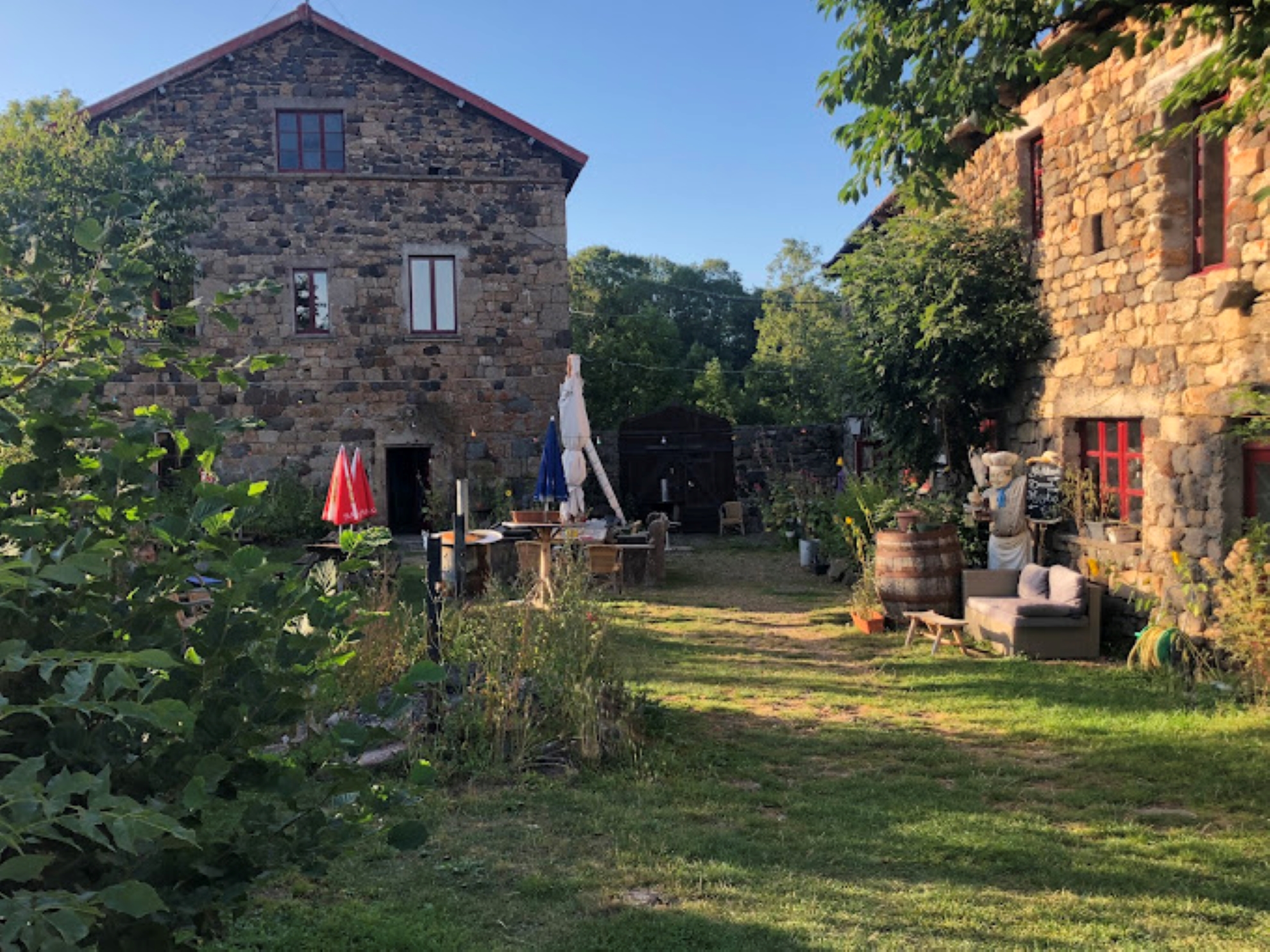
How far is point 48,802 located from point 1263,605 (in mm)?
6301

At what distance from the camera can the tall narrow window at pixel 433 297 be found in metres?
14.7

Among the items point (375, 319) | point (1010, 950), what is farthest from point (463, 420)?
point (1010, 950)

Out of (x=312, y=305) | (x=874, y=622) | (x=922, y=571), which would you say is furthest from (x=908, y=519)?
(x=312, y=305)

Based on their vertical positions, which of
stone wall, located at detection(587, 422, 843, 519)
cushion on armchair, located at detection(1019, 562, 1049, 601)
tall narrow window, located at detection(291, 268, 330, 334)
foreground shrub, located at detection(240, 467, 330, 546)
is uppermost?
tall narrow window, located at detection(291, 268, 330, 334)

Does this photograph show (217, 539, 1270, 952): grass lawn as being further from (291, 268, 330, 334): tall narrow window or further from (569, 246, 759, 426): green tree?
(569, 246, 759, 426): green tree

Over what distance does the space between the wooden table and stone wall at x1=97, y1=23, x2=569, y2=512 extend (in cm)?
811

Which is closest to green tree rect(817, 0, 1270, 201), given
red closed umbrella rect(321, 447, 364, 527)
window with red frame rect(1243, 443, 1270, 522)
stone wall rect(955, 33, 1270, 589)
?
stone wall rect(955, 33, 1270, 589)

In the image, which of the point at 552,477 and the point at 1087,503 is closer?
the point at 1087,503

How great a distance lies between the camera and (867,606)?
336 inches

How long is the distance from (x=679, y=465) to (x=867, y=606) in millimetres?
9114

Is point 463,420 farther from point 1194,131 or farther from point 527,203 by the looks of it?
point 1194,131

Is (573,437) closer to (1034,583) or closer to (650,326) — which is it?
(1034,583)

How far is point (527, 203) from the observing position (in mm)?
14805

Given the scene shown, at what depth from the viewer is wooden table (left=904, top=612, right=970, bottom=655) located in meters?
7.41
